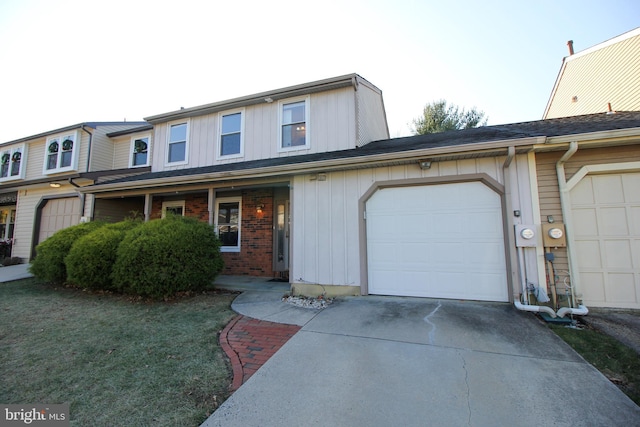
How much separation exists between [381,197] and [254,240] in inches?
172

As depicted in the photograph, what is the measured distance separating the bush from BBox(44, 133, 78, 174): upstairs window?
9276 millimetres

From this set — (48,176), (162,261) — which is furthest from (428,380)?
(48,176)

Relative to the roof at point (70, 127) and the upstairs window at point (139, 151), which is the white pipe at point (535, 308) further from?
the roof at point (70, 127)

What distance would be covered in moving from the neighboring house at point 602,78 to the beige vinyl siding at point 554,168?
606 centimetres

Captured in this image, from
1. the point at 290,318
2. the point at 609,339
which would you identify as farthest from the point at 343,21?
the point at 609,339

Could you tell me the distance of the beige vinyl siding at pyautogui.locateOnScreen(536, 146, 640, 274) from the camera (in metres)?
4.43

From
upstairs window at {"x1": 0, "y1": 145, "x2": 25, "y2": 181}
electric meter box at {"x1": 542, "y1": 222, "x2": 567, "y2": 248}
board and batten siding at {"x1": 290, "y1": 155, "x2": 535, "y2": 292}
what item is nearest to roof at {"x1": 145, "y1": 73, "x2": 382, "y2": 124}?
board and batten siding at {"x1": 290, "y1": 155, "x2": 535, "y2": 292}

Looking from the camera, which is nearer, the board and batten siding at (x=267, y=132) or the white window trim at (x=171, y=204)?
the board and batten siding at (x=267, y=132)

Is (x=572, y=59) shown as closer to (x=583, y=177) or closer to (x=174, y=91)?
Result: (x=583, y=177)

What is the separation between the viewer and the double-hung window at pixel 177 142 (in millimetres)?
9117

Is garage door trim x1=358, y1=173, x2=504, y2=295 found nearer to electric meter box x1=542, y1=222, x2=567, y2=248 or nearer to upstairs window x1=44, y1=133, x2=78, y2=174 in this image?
electric meter box x1=542, y1=222, x2=567, y2=248

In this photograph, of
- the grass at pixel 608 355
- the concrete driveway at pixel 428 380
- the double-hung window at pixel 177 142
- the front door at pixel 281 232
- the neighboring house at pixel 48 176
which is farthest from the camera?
the neighboring house at pixel 48 176

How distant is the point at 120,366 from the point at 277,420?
204cm

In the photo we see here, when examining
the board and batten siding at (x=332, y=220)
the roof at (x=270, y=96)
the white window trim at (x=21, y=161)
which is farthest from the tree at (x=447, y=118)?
the white window trim at (x=21, y=161)
